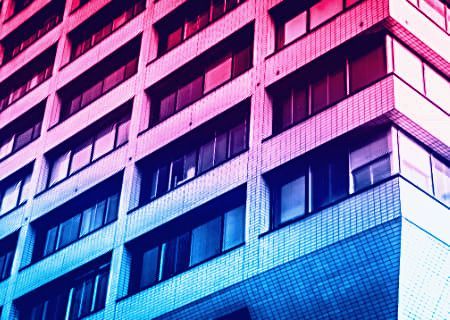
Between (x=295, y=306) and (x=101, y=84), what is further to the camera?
(x=101, y=84)

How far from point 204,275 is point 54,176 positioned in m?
12.0

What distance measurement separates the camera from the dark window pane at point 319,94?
25684 mm

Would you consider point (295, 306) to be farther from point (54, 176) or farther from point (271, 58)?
point (54, 176)

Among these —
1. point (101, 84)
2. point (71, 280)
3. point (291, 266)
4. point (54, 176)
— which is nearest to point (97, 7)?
point (101, 84)

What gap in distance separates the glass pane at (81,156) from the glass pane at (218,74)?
6261mm

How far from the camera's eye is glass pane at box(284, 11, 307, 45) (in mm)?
28000

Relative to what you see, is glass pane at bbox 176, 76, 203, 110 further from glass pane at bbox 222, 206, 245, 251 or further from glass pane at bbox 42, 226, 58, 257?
glass pane at bbox 42, 226, 58, 257

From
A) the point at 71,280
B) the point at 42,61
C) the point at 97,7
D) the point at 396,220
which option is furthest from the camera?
the point at 42,61

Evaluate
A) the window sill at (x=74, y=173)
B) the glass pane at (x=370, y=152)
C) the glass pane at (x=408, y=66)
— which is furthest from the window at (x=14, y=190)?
the glass pane at (x=408, y=66)

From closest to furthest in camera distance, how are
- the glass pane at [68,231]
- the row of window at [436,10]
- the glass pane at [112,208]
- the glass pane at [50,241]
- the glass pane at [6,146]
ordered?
the row of window at [436,10] → the glass pane at [112,208] → the glass pane at [68,231] → the glass pane at [50,241] → the glass pane at [6,146]

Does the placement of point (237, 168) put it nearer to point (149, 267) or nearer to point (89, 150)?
point (149, 267)

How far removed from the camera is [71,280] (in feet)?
102

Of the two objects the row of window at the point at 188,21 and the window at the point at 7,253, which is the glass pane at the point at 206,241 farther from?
the window at the point at 7,253

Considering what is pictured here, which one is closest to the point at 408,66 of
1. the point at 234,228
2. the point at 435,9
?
the point at 435,9
